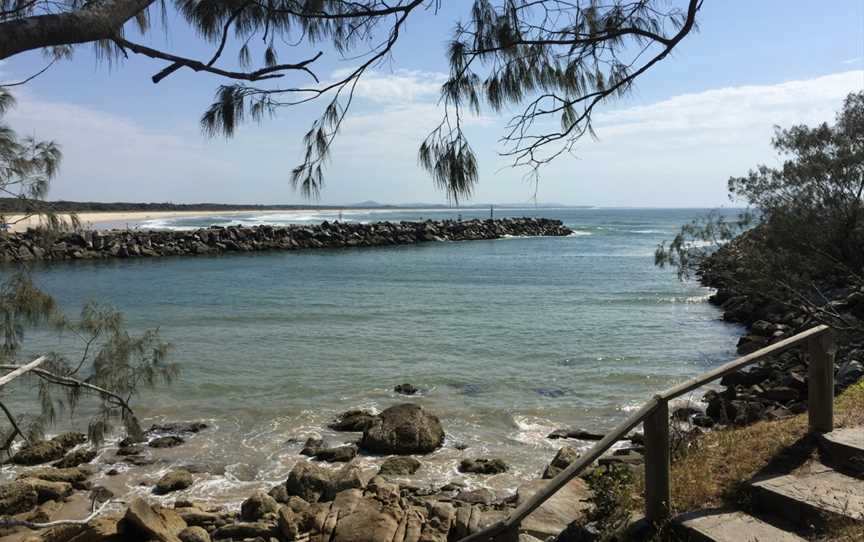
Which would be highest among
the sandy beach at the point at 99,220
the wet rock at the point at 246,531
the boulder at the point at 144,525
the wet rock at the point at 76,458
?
the sandy beach at the point at 99,220

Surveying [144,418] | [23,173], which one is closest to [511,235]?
[144,418]

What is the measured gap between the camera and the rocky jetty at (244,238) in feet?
146

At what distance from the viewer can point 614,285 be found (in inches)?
1254

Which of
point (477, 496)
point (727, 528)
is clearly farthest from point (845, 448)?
point (477, 496)

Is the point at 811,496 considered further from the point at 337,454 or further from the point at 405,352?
the point at 405,352

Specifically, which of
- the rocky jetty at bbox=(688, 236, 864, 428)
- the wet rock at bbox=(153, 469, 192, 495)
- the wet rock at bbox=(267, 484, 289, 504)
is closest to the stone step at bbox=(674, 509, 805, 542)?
the rocky jetty at bbox=(688, 236, 864, 428)

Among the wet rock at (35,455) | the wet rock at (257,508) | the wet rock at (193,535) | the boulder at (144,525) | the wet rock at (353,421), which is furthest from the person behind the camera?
the wet rock at (353,421)

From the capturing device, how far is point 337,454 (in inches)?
388

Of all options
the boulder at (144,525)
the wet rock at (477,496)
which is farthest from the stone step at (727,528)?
the boulder at (144,525)

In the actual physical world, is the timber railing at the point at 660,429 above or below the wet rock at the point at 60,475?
above

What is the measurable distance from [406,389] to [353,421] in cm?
222

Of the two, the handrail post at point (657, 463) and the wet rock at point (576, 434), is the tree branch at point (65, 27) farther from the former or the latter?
the wet rock at point (576, 434)

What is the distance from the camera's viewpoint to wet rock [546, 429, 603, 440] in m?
10.4

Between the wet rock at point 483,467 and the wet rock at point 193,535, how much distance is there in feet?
11.7
